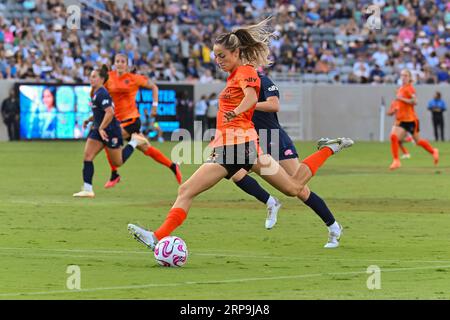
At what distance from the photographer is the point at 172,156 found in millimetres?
34156

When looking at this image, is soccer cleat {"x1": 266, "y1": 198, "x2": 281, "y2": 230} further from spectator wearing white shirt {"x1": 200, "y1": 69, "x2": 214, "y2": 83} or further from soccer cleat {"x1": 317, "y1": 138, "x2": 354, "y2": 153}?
spectator wearing white shirt {"x1": 200, "y1": 69, "x2": 214, "y2": 83}

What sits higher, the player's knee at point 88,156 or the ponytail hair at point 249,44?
the ponytail hair at point 249,44

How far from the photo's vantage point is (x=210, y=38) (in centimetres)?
4856

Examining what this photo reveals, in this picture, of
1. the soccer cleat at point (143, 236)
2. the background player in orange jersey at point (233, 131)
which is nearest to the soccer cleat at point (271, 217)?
the background player in orange jersey at point (233, 131)

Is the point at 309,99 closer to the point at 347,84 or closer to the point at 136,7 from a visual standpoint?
the point at 347,84

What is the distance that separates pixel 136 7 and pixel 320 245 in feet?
115

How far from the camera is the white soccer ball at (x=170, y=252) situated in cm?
1209

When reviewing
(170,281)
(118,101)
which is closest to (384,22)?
(118,101)

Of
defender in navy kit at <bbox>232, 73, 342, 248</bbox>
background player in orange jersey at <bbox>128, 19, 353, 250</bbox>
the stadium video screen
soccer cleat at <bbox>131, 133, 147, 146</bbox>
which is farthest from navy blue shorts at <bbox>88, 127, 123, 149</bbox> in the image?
the stadium video screen

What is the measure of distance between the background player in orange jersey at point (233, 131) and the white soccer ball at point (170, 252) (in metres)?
0.17

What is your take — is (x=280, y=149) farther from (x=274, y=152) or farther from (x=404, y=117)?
(x=404, y=117)

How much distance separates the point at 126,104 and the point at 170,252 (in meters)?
12.1

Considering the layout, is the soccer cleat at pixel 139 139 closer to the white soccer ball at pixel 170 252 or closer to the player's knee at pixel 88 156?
the player's knee at pixel 88 156
